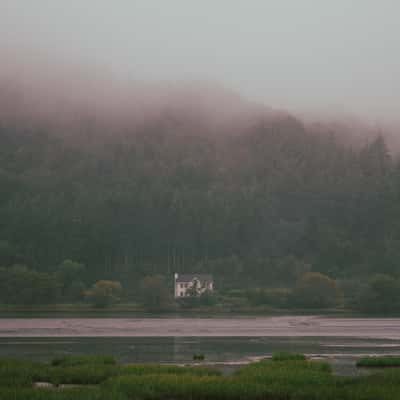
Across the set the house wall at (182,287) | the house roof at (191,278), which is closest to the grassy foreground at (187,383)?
the house wall at (182,287)

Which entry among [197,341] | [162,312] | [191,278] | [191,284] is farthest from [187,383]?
[191,278]

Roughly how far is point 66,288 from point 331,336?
330ft

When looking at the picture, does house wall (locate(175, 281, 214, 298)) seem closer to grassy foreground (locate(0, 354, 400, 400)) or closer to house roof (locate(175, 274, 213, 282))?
house roof (locate(175, 274, 213, 282))

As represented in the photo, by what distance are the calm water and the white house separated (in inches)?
2449

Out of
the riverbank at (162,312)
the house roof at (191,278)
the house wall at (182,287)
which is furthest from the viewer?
the house roof at (191,278)

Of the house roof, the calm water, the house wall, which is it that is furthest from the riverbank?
the calm water

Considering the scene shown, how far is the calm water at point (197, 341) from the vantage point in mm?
63281

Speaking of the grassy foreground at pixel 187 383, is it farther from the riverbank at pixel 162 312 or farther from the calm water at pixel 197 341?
the riverbank at pixel 162 312

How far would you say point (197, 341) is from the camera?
258ft

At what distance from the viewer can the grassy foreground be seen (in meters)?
38.3

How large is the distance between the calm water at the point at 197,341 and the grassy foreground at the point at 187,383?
9.16 metres

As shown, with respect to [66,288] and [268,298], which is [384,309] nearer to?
[268,298]

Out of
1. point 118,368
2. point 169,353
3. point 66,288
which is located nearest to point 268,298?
point 66,288

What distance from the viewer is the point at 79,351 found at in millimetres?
64812
